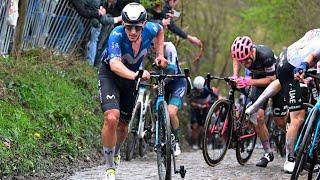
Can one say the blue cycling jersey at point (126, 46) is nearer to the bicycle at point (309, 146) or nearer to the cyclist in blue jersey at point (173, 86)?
the bicycle at point (309, 146)

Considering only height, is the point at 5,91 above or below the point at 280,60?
below

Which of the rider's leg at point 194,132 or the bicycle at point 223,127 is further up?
the bicycle at point 223,127

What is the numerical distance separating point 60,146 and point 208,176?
84.2 inches

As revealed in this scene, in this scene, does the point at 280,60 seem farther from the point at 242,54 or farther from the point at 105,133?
the point at 105,133

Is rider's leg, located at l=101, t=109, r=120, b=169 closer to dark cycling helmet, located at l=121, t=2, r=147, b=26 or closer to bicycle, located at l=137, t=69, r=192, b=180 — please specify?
bicycle, located at l=137, t=69, r=192, b=180

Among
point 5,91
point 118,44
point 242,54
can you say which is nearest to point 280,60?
point 242,54

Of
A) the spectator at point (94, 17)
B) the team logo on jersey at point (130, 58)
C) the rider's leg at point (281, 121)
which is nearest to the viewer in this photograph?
the team logo on jersey at point (130, 58)

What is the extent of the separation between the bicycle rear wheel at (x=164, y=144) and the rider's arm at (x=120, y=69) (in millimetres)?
520

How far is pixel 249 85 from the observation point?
1022 cm

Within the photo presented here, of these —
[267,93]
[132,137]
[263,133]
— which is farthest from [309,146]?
[132,137]

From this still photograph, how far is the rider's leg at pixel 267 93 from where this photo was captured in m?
10.0

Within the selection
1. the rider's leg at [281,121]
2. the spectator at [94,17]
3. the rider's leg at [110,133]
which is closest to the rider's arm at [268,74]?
the rider's leg at [281,121]

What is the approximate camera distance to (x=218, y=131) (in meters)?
10.3

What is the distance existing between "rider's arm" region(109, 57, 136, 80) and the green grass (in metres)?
1.58
